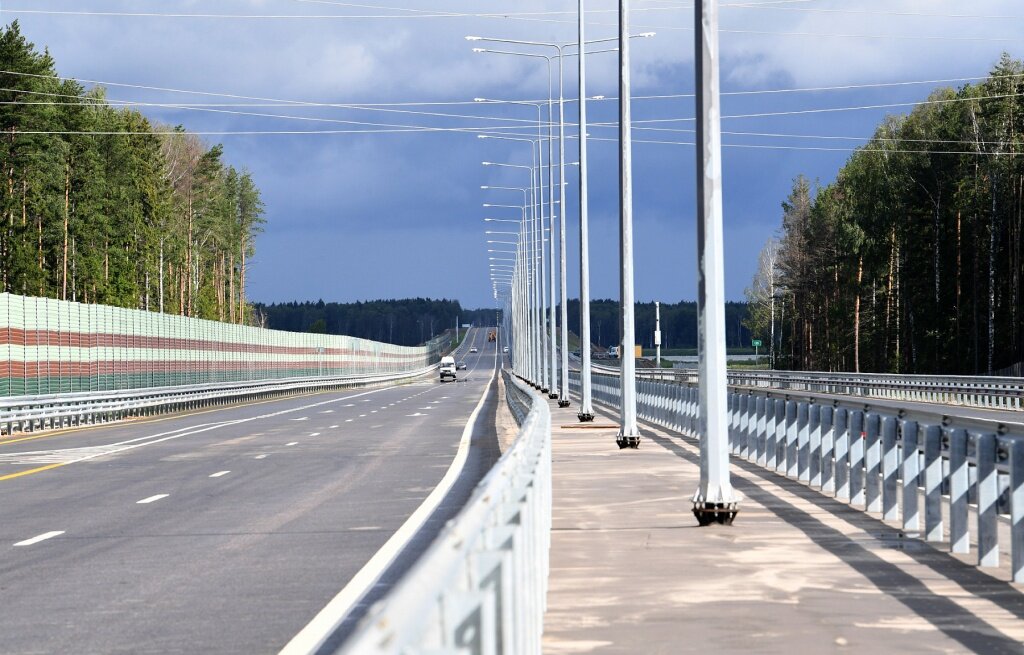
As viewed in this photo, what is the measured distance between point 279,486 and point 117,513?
4.42m

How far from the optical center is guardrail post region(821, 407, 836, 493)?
1970cm

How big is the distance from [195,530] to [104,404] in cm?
3564

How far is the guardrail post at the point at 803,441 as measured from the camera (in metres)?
21.4

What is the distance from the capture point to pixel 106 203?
118 m

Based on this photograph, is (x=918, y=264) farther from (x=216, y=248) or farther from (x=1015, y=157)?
(x=216, y=248)

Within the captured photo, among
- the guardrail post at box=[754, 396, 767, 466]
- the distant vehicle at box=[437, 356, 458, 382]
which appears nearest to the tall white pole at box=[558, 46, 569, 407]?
the guardrail post at box=[754, 396, 767, 466]

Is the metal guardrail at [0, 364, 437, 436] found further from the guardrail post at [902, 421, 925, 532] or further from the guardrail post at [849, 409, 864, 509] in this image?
the guardrail post at [902, 421, 925, 532]

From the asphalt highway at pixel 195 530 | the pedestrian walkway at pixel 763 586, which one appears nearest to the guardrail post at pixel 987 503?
the pedestrian walkway at pixel 763 586

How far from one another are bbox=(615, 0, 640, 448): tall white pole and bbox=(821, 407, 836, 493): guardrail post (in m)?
9.70

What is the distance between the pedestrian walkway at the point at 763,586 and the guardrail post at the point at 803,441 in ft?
6.36

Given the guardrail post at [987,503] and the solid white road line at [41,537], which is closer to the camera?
the guardrail post at [987,503]

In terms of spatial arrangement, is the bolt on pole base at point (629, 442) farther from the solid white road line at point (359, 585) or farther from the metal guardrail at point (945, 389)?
the metal guardrail at point (945, 389)

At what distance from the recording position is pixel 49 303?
51.6 metres

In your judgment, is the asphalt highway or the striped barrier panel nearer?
the asphalt highway
